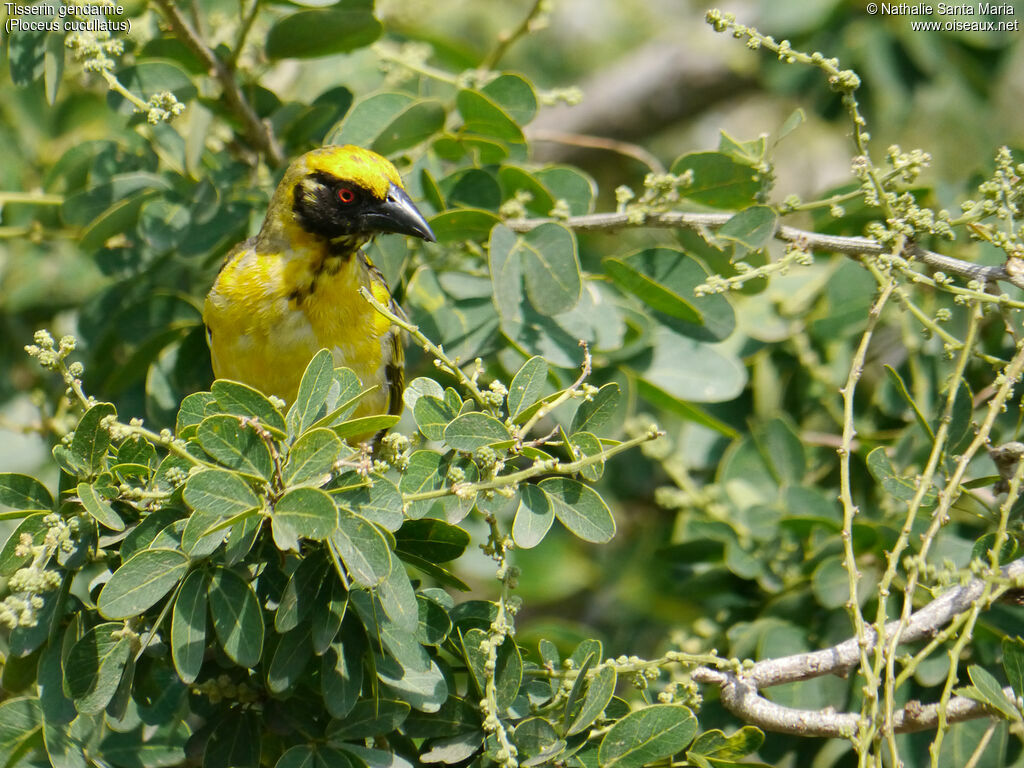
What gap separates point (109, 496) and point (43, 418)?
117 cm

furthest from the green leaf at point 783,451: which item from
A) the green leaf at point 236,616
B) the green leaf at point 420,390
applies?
the green leaf at point 236,616

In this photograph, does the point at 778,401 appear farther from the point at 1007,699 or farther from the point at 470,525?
the point at 1007,699

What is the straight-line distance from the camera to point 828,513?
2.72 metres

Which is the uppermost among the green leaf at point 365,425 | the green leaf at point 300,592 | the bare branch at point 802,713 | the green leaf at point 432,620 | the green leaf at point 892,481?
the green leaf at point 365,425

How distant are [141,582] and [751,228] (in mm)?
1523

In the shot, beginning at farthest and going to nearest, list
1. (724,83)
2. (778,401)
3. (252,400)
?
(724,83), (778,401), (252,400)

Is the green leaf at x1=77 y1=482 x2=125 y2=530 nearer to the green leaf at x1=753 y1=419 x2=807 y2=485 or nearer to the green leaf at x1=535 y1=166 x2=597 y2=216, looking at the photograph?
the green leaf at x1=535 y1=166 x2=597 y2=216

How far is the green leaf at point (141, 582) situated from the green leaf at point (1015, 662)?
4.99ft

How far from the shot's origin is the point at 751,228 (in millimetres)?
2330

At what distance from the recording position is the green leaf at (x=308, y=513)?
1.54 metres

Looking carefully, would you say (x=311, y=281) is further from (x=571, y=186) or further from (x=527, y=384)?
(x=527, y=384)

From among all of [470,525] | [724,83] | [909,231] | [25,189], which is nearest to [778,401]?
[470,525]

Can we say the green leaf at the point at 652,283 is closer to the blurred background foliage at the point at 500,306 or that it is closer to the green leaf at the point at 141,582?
the blurred background foliage at the point at 500,306

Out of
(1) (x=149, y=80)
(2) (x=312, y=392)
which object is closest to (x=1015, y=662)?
(2) (x=312, y=392)
